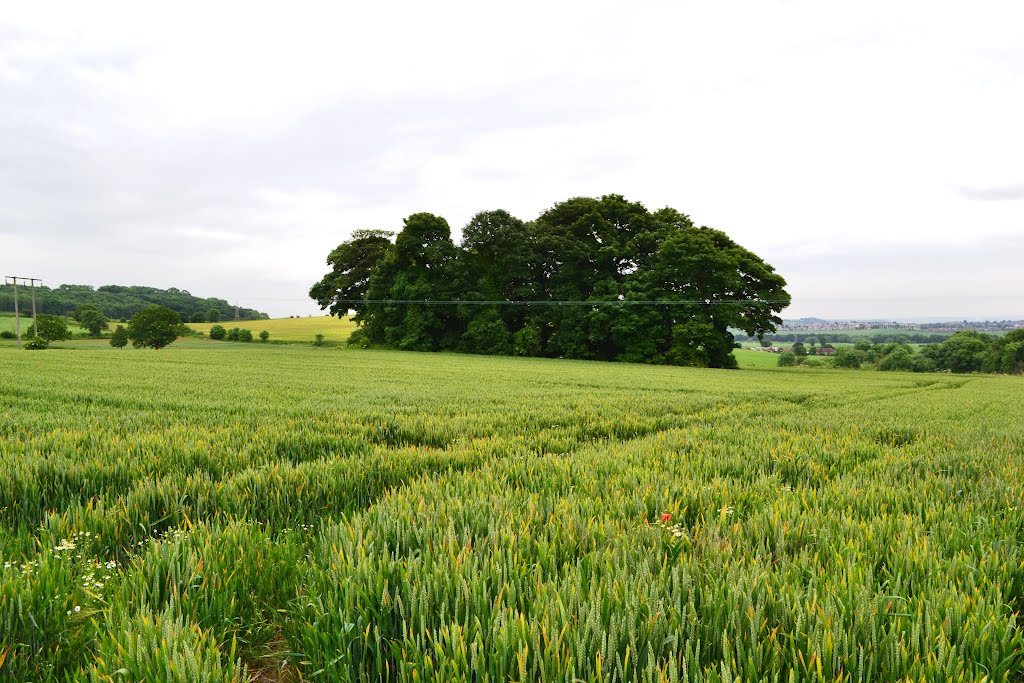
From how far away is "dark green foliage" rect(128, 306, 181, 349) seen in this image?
80.3 metres

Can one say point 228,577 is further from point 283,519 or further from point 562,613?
point 562,613

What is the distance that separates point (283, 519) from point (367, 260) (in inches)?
2609

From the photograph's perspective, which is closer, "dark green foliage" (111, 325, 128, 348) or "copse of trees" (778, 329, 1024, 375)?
"copse of trees" (778, 329, 1024, 375)

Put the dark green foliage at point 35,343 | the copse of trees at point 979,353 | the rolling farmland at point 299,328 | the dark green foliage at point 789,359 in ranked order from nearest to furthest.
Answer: the dark green foliage at point 35,343, the rolling farmland at point 299,328, the copse of trees at point 979,353, the dark green foliage at point 789,359

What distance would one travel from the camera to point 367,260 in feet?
220

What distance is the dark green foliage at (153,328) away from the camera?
263 ft

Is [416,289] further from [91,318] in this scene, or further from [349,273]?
[91,318]

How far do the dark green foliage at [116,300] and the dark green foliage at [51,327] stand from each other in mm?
10055

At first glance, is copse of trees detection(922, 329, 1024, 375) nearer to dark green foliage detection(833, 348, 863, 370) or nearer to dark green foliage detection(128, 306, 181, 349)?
dark green foliage detection(833, 348, 863, 370)

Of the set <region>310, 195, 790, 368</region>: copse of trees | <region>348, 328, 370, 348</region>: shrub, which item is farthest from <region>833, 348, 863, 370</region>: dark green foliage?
<region>348, 328, 370, 348</region>: shrub

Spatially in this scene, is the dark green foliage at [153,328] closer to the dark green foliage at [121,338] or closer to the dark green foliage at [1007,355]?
the dark green foliage at [121,338]

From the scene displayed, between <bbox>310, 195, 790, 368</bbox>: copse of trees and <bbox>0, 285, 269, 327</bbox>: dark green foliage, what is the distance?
5760 centimetres

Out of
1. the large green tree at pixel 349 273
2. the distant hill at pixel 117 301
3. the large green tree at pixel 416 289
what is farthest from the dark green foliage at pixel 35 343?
the large green tree at pixel 416 289

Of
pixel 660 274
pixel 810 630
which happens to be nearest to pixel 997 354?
pixel 660 274
